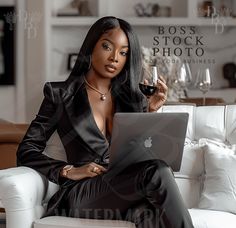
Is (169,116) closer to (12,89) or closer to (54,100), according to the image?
(54,100)

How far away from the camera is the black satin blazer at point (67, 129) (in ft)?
7.28

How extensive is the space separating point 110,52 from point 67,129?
1.08 ft

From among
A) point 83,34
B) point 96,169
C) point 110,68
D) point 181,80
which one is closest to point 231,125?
point 110,68

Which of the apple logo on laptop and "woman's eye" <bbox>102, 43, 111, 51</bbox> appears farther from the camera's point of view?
"woman's eye" <bbox>102, 43, 111, 51</bbox>

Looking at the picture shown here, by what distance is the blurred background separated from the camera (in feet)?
16.4

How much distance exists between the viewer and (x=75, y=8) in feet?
16.7

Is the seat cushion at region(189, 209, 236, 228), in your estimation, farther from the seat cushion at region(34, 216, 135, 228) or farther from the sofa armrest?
the sofa armrest

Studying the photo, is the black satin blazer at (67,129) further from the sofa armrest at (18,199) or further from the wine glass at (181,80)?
the wine glass at (181,80)

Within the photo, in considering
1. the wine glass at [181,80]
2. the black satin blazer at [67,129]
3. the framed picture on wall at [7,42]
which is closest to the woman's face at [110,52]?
the black satin blazer at [67,129]

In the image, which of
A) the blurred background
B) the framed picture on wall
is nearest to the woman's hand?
the blurred background

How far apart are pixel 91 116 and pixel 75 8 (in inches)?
117

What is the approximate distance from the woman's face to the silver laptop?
0.37 metres

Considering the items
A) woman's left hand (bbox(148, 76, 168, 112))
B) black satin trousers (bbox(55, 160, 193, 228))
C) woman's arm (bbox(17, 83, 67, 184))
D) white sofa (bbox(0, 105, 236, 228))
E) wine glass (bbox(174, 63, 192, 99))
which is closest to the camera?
black satin trousers (bbox(55, 160, 193, 228))

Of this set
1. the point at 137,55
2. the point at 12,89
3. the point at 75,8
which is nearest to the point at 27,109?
the point at 12,89
